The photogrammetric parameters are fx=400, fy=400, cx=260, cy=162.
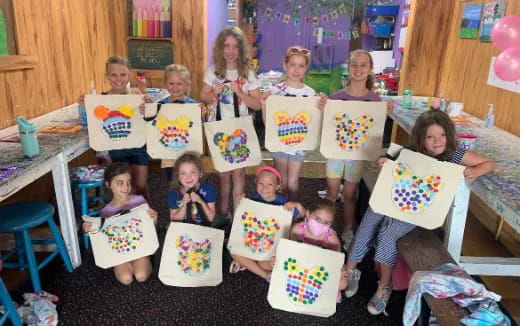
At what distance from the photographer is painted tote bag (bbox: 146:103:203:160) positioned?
97.7 inches

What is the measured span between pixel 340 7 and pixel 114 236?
223 inches

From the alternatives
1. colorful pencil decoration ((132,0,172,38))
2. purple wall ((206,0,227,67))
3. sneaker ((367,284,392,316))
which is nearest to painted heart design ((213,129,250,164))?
sneaker ((367,284,392,316))

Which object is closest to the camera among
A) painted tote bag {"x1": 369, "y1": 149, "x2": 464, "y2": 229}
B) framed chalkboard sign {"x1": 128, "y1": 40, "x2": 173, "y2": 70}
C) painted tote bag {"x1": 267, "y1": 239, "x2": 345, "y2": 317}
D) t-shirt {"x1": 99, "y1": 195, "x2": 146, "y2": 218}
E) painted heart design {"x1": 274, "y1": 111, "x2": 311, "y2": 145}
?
painted tote bag {"x1": 369, "y1": 149, "x2": 464, "y2": 229}

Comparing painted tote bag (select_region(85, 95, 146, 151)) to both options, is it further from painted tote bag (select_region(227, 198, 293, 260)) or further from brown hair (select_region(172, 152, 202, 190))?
painted tote bag (select_region(227, 198, 293, 260))

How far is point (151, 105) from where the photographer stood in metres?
2.49

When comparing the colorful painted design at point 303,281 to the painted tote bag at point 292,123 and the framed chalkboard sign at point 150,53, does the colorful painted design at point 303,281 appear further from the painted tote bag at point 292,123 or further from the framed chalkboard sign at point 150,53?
the framed chalkboard sign at point 150,53

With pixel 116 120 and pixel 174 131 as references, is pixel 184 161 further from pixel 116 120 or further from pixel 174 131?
pixel 116 120

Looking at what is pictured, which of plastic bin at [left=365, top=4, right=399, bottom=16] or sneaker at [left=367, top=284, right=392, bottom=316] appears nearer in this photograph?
sneaker at [left=367, top=284, right=392, bottom=316]

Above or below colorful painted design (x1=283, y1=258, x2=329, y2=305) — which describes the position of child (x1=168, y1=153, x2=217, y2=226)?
above

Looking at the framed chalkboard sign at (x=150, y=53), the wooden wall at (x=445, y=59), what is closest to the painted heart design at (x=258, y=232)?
the wooden wall at (x=445, y=59)

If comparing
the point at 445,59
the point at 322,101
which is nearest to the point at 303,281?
the point at 322,101

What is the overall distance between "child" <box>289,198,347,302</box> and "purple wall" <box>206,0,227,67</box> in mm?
2929

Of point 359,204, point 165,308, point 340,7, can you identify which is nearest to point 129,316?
point 165,308

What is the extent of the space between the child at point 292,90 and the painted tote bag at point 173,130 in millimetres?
449
